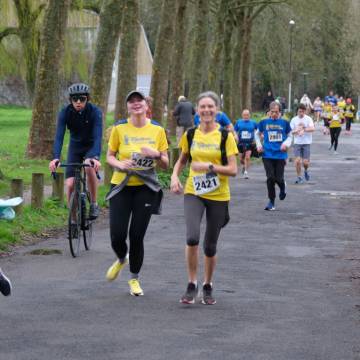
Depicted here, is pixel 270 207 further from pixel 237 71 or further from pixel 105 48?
pixel 237 71

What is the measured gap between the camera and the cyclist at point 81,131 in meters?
12.0

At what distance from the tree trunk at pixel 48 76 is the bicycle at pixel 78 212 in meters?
11.7

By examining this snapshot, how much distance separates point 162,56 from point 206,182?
24766mm

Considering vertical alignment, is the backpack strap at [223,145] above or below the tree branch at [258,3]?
below

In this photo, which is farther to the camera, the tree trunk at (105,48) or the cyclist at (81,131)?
the tree trunk at (105,48)

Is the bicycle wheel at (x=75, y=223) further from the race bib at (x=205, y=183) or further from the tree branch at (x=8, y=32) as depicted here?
the tree branch at (x=8, y=32)

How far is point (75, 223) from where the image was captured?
40.0 feet

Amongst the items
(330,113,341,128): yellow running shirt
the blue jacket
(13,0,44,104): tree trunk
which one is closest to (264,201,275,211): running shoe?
the blue jacket

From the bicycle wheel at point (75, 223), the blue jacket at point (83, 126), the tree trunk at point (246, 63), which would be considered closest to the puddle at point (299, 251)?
the bicycle wheel at point (75, 223)

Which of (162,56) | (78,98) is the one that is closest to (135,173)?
(78,98)

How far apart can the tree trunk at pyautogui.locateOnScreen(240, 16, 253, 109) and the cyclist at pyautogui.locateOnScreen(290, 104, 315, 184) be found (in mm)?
31448

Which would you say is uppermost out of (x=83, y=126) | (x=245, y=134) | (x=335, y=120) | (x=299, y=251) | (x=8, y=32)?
(x=8, y=32)

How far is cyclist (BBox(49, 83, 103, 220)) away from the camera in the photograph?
12.0 meters

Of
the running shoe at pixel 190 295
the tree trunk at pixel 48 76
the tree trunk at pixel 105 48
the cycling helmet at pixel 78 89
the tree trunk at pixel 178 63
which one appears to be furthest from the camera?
the tree trunk at pixel 178 63
